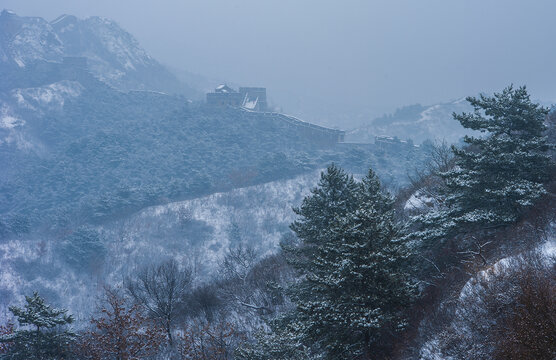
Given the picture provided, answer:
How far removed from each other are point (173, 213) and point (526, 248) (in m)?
60.7

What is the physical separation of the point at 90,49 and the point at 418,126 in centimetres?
13645

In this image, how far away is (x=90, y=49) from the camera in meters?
151

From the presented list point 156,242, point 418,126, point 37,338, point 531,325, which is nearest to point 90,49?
point 156,242

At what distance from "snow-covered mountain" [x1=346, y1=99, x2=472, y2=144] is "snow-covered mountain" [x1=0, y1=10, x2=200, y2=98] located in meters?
73.6

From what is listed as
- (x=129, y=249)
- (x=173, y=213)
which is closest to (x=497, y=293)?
(x=129, y=249)

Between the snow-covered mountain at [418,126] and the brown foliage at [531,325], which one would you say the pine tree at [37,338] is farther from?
the snow-covered mountain at [418,126]

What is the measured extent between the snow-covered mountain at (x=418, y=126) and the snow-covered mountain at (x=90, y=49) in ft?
241

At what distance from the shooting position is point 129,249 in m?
57.6

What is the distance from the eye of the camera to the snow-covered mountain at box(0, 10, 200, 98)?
12438 centimetres

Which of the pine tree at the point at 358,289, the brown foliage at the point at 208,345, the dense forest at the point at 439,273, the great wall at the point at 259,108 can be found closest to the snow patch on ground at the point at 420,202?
the dense forest at the point at 439,273

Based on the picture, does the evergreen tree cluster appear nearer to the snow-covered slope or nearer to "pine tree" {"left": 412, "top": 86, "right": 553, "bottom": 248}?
"pine tree" {"left": 412, "top": 86, "right": 553, "bottom": 248}

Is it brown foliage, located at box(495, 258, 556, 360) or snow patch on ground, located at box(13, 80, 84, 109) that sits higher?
snow patch on ground, located at box(13, 80, 84, 109)

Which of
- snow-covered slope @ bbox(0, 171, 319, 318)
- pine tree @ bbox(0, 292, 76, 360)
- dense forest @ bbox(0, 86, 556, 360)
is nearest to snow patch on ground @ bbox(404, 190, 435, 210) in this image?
dense forest @ bbox(0, 86, 556, 360)

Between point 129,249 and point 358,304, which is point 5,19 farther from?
point 358,304
